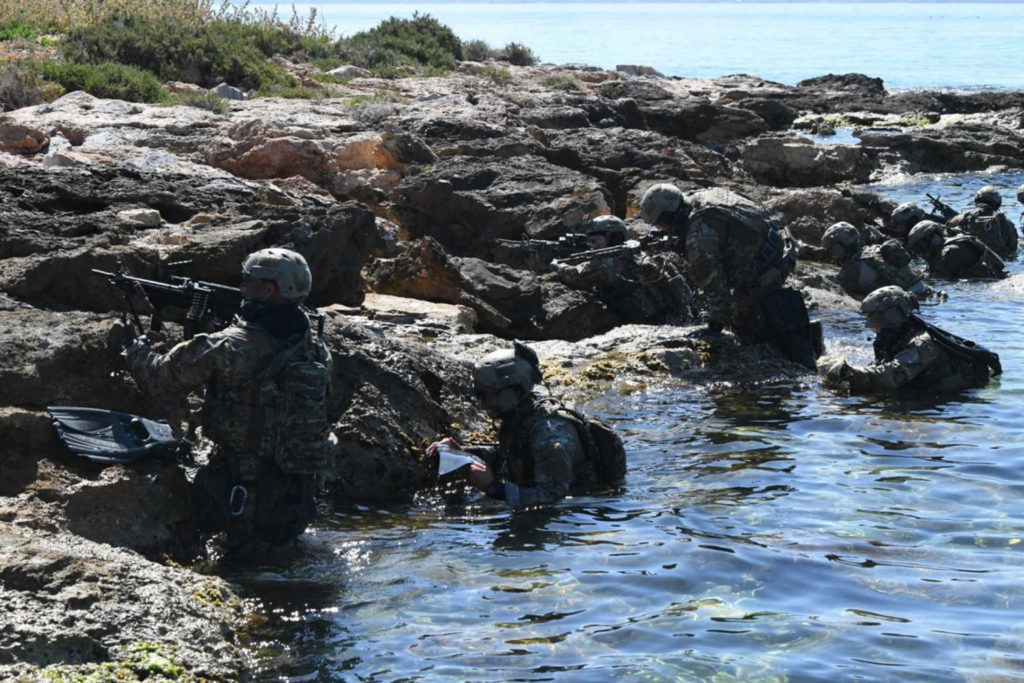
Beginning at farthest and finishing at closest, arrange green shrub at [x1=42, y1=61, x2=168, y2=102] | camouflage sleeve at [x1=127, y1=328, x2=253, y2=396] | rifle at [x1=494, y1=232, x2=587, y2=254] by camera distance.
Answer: green shrub at [x1=42, y1=61, x2=168, y2=102]
rifle at [x1=494, y1=232, x2=587, y2=254]
camouflage sleeve at [x1=127, y1=328, x2=253, y2=396]

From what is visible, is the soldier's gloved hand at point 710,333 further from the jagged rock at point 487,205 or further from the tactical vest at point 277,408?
the tactical vest at point 277,408

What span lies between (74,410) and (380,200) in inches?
412

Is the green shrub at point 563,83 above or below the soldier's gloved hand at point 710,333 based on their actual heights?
above

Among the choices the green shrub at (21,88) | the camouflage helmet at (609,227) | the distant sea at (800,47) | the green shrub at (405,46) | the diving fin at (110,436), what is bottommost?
the diving fin at (110,436)

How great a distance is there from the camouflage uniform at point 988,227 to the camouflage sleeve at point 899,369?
877 centimetres

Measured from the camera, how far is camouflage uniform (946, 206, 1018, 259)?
808 inches

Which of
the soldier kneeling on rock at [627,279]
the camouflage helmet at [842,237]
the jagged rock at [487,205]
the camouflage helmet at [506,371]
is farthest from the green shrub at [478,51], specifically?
the camouflage helmet at [506,371]

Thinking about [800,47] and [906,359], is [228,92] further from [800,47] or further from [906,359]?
[800,47]

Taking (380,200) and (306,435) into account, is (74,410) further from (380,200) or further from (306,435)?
(380,200)

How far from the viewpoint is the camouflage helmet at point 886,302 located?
39.9 ft

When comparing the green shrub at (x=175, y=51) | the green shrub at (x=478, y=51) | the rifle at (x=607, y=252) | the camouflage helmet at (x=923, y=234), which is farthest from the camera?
the green shrub at (x=478, y=51)

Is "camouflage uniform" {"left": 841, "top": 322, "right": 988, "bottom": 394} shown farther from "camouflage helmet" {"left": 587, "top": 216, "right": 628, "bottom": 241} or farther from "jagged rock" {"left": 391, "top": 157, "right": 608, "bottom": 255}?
"jagged rock" {"left": 391, "top": 157, "right": 608, "bottom": 255}

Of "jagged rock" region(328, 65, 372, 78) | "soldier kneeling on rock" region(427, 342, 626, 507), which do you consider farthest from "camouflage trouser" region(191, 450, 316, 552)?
Result: "jagged rock" region(328, 65, 372, 78)

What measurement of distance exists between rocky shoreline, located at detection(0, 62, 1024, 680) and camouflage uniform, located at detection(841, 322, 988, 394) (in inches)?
33.6
